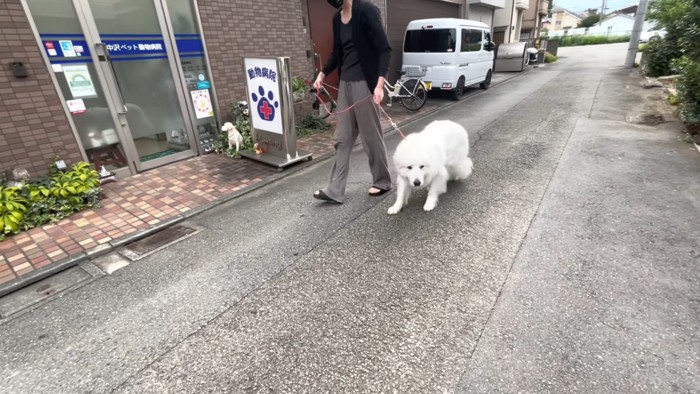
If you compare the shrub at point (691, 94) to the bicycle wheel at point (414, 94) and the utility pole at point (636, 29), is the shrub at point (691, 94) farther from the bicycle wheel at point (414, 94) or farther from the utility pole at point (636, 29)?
the utility pole at point (636, 29)

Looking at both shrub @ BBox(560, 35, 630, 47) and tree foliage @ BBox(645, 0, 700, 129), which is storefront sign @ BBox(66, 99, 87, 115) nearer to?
tree foliage @ BBox(645, 0, 700, 129)

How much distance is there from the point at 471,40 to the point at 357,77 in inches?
346

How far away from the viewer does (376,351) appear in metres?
2.05

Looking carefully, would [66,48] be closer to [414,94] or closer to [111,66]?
[111,66]

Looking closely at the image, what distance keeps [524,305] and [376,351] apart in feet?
3.65

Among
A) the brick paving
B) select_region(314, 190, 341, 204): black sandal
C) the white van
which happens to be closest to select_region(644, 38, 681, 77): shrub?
the white van

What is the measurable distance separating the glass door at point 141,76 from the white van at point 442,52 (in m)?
7.08

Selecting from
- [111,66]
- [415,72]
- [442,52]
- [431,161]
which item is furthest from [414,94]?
[111,66]

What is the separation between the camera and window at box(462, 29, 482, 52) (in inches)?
399

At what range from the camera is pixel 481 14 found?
18.7 m

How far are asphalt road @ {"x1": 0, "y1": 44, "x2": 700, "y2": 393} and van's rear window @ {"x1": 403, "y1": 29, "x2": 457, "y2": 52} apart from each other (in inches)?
272

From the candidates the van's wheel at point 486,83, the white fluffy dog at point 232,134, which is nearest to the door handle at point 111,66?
the white fluffy dog at point 232,134

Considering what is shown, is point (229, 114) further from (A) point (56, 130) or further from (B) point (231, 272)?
(B) point (231, 272)

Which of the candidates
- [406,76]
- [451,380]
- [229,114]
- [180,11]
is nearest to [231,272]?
[451,380]
